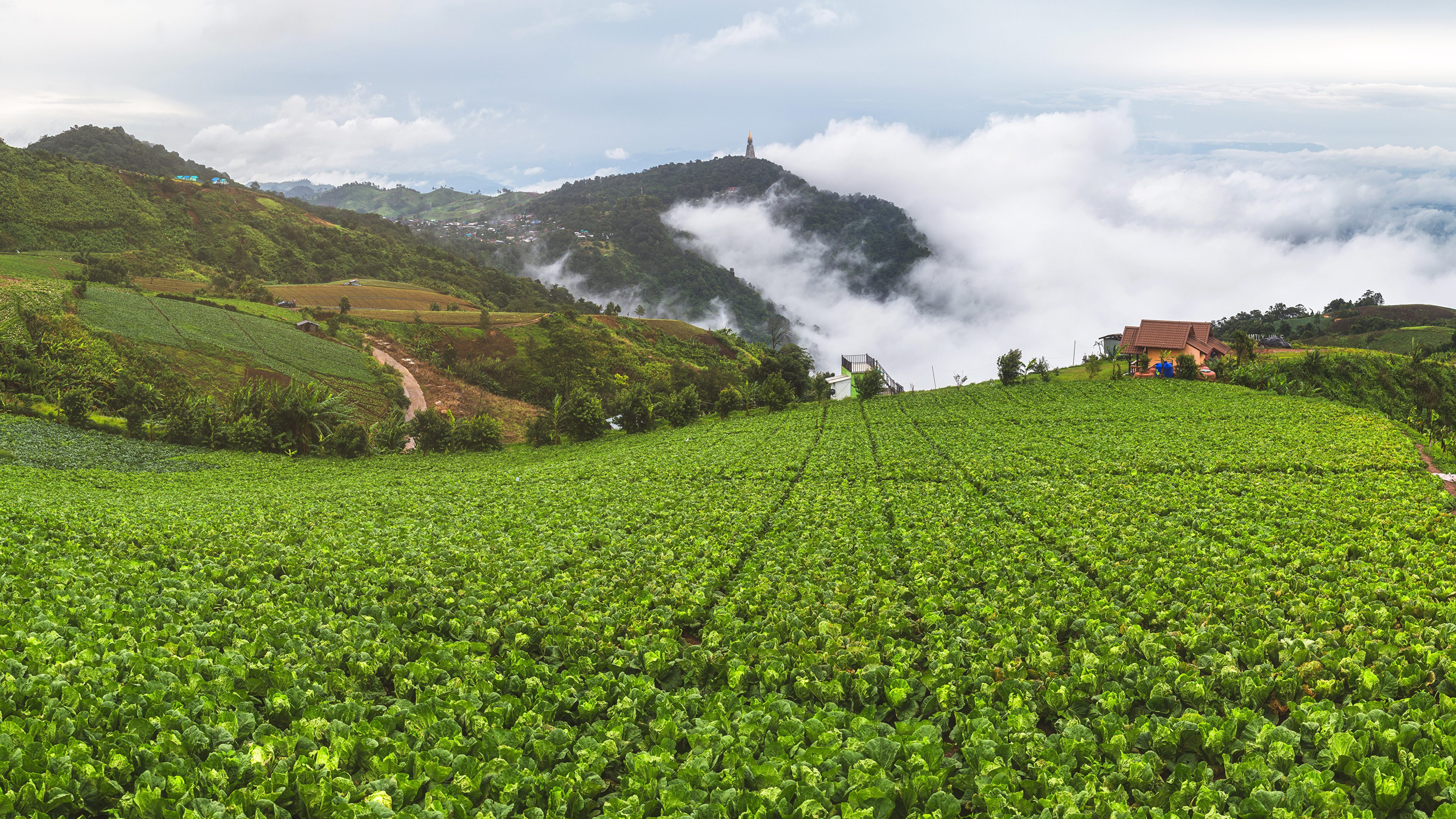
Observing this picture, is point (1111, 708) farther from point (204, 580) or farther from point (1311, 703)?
point (204, 580)

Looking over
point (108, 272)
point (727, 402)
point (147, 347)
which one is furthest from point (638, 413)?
point (108, 272)

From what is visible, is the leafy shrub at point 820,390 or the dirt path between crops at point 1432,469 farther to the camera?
the leafy shrub at point 820,390

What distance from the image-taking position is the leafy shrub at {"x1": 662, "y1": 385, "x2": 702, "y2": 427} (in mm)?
49031

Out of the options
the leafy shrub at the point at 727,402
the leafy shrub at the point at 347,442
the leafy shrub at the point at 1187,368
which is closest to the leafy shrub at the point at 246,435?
the leafy shrub at the point at 347,442

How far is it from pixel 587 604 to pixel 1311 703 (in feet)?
26.3

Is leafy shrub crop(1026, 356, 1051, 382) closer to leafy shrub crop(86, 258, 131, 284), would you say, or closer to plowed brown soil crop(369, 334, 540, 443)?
plowed brown soil crop(369, 334, 540, 443)

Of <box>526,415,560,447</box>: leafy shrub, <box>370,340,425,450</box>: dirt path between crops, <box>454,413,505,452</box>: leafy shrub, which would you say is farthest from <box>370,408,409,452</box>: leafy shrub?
<box>370,340,425,450</box>: dirt path between crops

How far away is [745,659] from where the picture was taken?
7773mm

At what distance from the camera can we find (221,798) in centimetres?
504

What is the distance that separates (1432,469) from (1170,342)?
44495 mm

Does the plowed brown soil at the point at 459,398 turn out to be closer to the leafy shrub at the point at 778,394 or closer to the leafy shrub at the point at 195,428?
the leafy shrub at the point at 778,394

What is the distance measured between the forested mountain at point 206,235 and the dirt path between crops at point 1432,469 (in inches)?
4585

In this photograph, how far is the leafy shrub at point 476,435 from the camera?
144ft

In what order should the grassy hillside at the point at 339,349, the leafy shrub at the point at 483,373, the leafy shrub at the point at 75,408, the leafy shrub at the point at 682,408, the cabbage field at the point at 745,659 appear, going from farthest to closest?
the leafy shrub at the point at 483,373
the grassy hillside at the point at 339,349
the leafy shrub at the point at 682,408
the leafy shrub at the point at 75,408
the cabbage field at the point at 745,659
